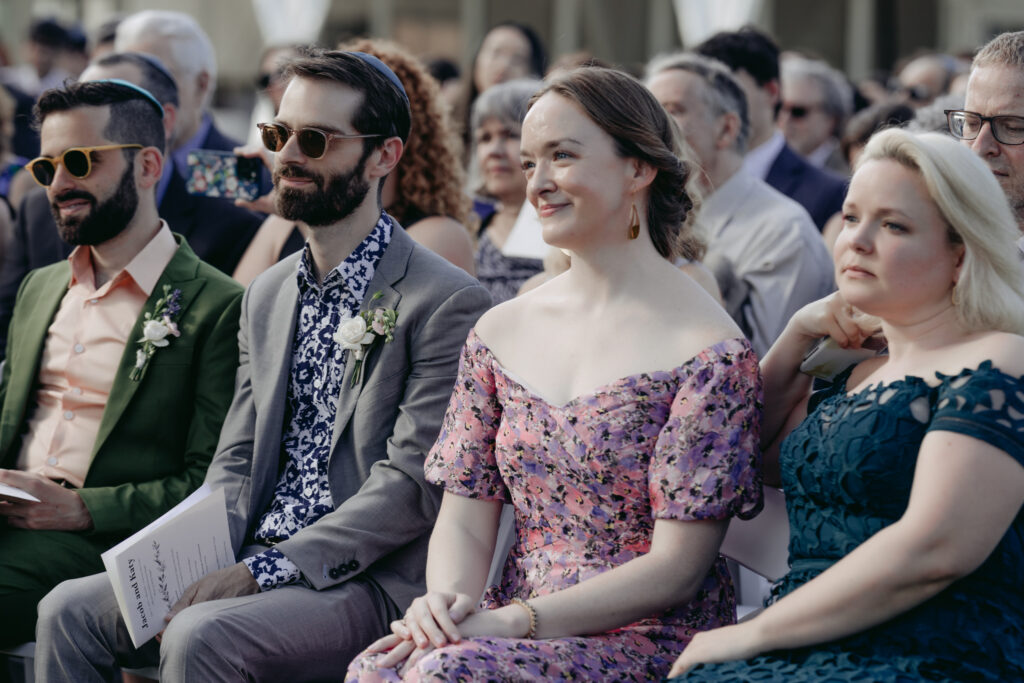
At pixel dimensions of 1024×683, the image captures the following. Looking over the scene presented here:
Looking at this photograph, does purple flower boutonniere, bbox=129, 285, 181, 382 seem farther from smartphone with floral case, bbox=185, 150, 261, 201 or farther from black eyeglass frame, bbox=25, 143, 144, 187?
smartphone with floral case, bbox=185, 150, 261, 201

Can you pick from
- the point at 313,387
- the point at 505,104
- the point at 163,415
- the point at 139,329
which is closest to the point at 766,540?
the point at 313,387

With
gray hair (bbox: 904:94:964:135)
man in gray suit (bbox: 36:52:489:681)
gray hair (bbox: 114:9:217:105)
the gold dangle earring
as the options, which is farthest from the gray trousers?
gray hair (bbox: 114:9:217:105)

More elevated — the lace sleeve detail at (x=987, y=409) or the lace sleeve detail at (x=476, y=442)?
the lace sleeve detail at (x=987, y=409)

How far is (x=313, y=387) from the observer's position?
11.3 feet

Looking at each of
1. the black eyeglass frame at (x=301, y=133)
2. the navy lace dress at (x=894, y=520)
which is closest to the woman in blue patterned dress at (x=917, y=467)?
the navy lace dress at (x=894, y=520)

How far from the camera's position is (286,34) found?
16109 mm

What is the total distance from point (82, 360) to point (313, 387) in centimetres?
82

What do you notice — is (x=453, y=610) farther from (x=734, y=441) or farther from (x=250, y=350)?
(x=250, y=350)

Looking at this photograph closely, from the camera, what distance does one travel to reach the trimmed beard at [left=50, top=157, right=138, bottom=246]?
3.85m

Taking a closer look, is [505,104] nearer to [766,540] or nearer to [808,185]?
[808,185]

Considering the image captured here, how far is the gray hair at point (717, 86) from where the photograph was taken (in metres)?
5.09

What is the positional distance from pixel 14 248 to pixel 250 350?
6.31 feet

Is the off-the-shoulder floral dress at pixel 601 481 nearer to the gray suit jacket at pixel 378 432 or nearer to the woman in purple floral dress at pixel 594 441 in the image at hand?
the woman in purple floral dress at pixel 594 441

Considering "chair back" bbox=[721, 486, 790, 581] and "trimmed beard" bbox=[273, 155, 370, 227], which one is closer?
"chair back" bbox=[721, 486, 790, 581]
